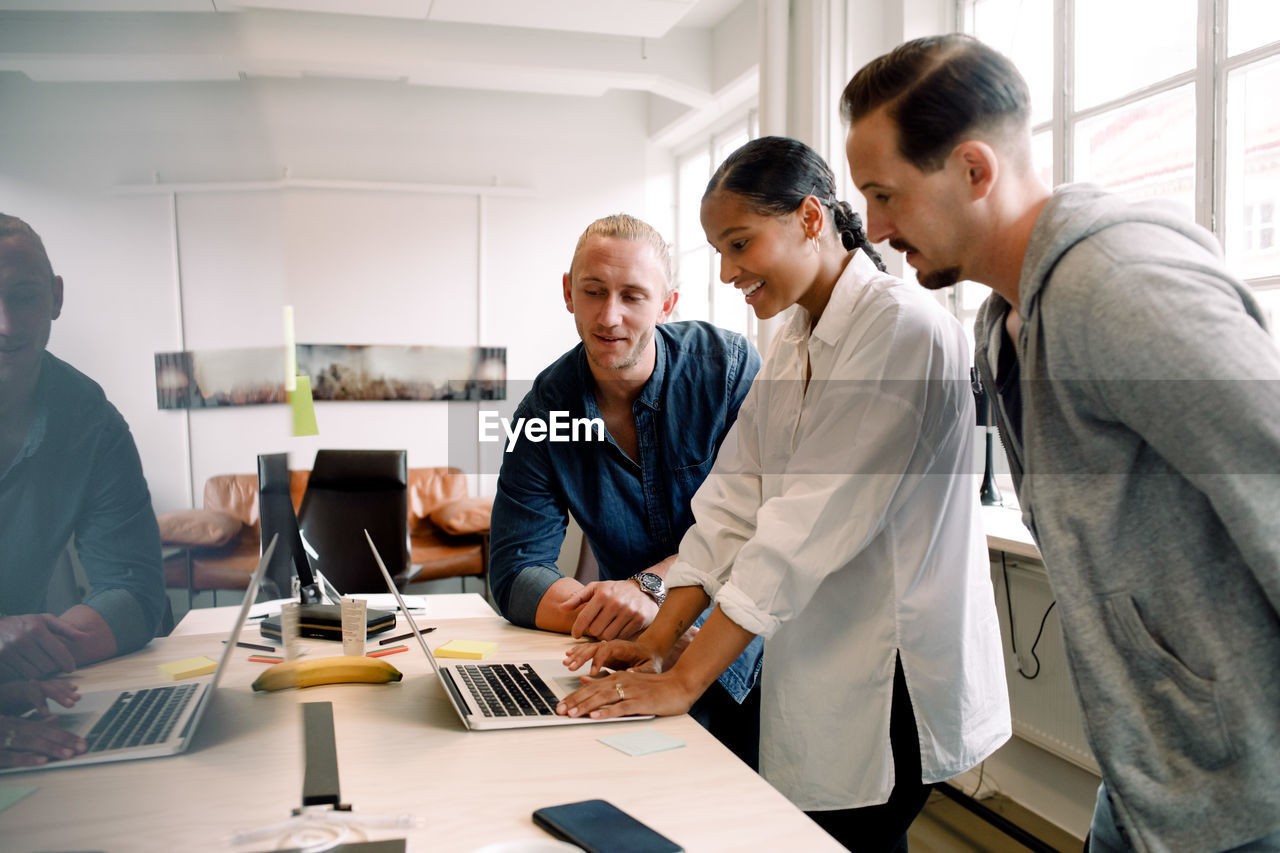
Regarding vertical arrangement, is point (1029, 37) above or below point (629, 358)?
above

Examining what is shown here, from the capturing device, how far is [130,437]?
0.41ft

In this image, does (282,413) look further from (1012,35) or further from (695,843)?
(1012,35)

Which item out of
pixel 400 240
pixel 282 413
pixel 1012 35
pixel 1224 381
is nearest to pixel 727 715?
pixel 1224 381

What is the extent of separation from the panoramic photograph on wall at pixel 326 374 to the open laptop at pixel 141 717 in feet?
0.15

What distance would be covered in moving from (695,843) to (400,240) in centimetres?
52

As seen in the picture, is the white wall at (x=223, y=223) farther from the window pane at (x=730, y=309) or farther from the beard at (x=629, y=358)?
the window pane at (x=730, y=309)

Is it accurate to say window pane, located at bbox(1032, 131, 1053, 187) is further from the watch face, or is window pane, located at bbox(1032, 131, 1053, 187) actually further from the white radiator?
the watch face

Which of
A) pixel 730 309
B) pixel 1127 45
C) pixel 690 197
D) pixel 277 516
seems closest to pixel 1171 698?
pixel 277 516

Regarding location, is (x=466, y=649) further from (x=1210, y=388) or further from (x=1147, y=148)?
(x=1147, y=148)

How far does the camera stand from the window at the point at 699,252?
Result: 460cm

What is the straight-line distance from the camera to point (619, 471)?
4.48 ft

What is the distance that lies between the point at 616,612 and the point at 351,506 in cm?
89

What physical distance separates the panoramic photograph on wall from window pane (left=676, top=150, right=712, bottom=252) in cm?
463

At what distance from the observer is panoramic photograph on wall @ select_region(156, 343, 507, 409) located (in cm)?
14
